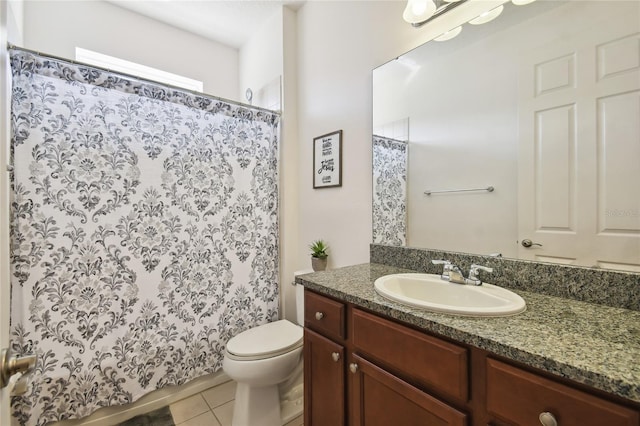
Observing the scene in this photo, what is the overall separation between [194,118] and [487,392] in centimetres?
198

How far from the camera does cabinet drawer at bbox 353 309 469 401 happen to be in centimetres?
74

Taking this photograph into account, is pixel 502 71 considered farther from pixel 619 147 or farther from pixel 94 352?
pixel 94 352

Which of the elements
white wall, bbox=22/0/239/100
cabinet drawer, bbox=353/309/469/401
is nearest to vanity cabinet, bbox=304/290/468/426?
cabinet drawer, bbox=353/309/469/401

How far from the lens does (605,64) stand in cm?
92

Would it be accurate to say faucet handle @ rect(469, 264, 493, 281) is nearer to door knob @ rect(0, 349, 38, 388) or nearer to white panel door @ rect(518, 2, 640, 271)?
white panel door @ rect(518, 2, 640, 271)

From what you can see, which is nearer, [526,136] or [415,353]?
[415,353]

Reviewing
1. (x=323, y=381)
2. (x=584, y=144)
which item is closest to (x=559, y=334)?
(x=584, y=144)

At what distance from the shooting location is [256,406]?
1536 millimetres

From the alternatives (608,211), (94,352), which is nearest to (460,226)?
(608,211)

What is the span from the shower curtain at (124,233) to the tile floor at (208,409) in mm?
156

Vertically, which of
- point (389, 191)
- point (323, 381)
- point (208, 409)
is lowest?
point (208, 409)

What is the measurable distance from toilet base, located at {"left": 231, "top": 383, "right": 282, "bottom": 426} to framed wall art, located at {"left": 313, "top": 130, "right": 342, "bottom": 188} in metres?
1.28

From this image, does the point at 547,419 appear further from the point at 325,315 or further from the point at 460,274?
the point at 325,315

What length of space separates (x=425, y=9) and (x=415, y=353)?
A: 1430 millimetres
